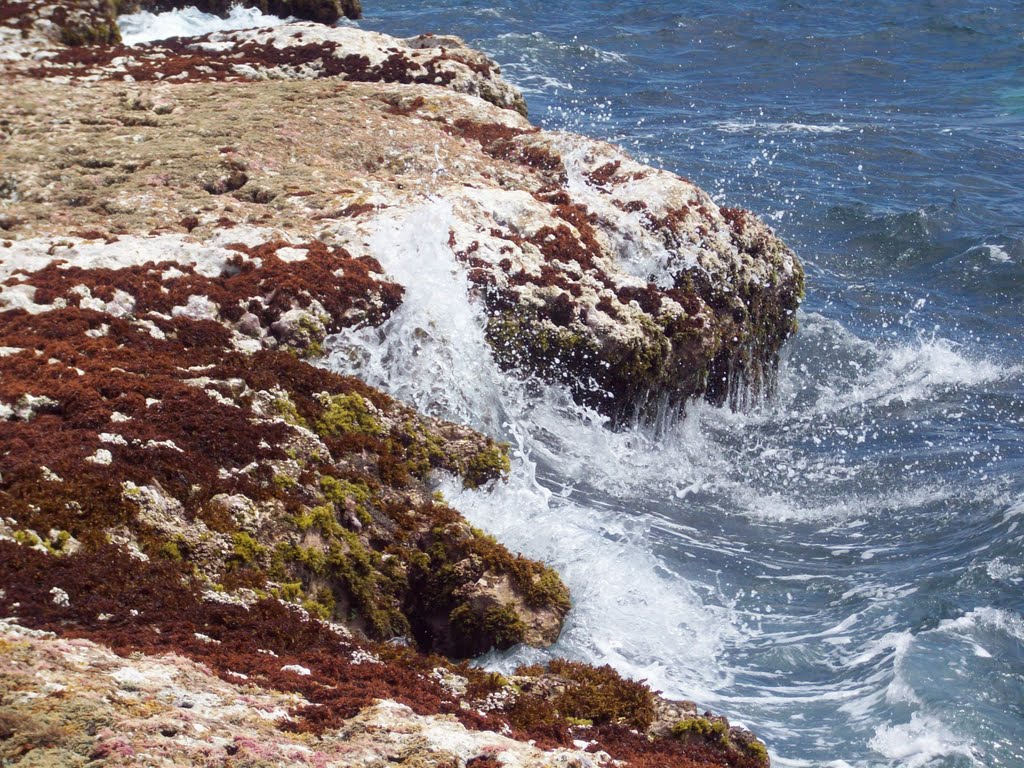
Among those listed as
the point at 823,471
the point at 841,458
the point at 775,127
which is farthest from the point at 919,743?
the point at 775,127

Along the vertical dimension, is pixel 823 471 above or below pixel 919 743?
below

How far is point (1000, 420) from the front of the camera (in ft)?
72.7

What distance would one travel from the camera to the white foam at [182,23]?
33.1 metres

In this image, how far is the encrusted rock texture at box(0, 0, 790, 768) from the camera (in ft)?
28.6

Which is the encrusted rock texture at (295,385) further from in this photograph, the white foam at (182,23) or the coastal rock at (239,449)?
the white foam at (182,23)

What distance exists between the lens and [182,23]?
35.0 metres

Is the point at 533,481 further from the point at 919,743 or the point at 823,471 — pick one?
the point at 823,471

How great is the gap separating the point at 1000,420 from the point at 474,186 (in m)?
12.5

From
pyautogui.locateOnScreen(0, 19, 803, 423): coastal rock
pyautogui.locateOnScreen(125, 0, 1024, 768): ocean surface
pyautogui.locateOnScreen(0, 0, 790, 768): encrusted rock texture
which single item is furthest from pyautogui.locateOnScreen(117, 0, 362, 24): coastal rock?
pyautogui.locateOnScreen(0, 19, 803, 423): coastal rock

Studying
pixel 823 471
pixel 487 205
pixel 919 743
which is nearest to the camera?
pixel 919 743

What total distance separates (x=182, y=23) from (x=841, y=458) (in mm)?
27113

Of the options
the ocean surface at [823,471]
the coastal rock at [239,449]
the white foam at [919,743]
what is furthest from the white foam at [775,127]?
the white foam at [919,743]

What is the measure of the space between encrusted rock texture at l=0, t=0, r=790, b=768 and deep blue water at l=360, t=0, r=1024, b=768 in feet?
5.32

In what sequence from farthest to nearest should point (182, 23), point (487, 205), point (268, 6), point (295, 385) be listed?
point (268, 6) < point (182, 23) < point (487, 205) < point (295, 385)
